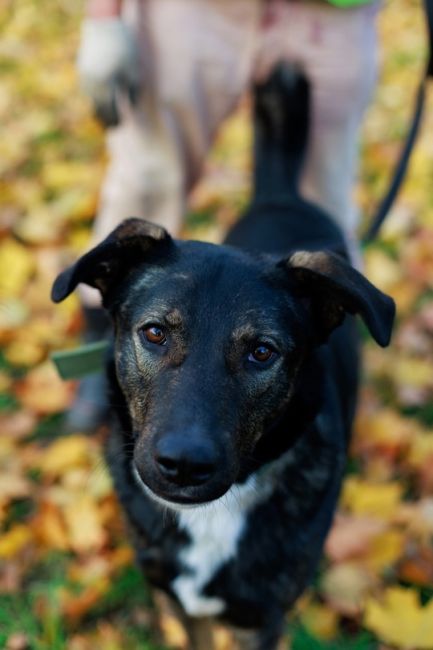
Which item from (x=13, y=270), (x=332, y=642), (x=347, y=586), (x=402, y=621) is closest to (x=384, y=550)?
(x=347, y=586)

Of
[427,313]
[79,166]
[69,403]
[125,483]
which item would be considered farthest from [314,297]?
[79,166]

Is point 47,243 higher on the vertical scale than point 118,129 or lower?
lower

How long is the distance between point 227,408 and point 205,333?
22cm

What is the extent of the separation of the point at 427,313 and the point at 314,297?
7.41 ft

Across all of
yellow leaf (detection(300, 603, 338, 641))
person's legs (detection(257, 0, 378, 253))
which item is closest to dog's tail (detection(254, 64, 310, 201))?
person's legs (detection(257, 0, 378, 253))

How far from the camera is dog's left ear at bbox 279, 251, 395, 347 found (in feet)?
7.04

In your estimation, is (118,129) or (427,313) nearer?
(118,129)

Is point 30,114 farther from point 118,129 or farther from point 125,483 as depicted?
point 125,483

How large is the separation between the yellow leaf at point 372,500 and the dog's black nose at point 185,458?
1622 mm

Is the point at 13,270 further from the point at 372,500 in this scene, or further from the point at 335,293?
the point at 335,293

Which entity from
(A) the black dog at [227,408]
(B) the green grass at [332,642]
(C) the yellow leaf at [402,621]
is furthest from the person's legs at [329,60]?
→ (B) the green grass at [332,642]

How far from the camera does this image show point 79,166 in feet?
18.1

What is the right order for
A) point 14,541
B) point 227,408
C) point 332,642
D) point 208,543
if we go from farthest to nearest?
point 14,541 < point 332,642 < point 208,543 < point 227,408

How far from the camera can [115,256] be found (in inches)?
95.7
